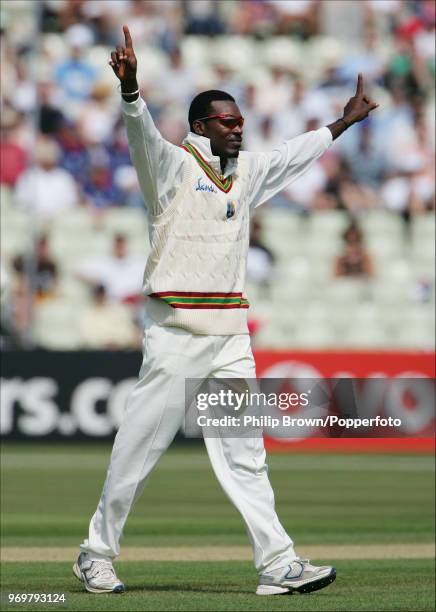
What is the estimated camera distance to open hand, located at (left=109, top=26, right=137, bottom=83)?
5.49 meters

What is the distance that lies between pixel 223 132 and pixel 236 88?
1294 cm

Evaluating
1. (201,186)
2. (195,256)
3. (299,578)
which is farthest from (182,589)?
(201,186)

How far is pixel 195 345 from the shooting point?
6.07 metres

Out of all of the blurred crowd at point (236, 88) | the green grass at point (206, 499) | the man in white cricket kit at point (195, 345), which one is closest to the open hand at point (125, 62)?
the man in white cricket kit at point (195, 345)

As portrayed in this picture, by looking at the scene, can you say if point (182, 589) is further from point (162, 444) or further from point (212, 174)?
point (212, 174)

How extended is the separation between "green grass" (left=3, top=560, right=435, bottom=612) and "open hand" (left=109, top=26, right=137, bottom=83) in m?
2.01

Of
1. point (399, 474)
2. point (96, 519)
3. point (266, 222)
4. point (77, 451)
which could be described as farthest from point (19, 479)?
point (96, 519)

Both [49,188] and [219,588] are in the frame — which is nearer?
[219,588]

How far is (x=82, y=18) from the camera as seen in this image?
1944cm

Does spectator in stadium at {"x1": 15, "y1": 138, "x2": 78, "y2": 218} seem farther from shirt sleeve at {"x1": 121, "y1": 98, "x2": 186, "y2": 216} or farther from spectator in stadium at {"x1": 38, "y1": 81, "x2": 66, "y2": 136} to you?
shirt sleeve at {"x1": 121, "y1": 98, "x2": 186, "y2": 216}

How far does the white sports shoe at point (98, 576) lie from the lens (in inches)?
239

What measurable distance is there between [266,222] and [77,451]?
390 centimetres

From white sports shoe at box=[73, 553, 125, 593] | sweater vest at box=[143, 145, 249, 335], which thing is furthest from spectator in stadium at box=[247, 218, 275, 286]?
white sports shoe at box=[73, 553, 125, 593]

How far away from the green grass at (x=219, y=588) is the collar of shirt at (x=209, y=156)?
69.3 inches
